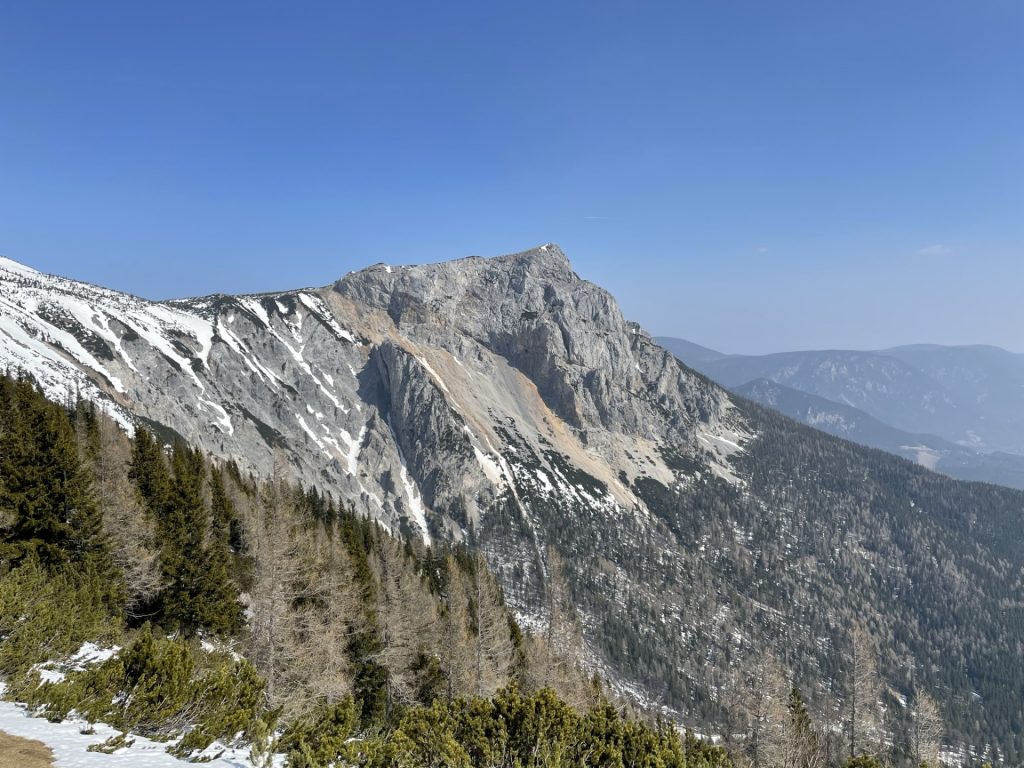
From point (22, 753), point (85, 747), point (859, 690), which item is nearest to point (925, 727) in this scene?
point (859, 690)

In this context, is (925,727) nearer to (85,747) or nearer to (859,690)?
(859,690)

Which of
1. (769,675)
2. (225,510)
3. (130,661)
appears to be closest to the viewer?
(130,661)

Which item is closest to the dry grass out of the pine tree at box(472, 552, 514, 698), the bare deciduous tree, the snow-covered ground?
the snow-covered ground

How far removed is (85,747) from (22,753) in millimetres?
1358

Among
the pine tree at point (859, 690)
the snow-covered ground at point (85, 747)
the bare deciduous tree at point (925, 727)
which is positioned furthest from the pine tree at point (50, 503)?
the bare deciduous tree at point (925, 727)

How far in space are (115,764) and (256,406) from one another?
181096 mm

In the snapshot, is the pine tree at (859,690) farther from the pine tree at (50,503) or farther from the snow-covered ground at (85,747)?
the pine tree at (50,503)

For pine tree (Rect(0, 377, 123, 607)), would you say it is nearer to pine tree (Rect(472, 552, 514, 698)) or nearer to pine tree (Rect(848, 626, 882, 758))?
pine tree (Rect(472, 552, 514, 698))

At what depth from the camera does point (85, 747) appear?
43.3 feet

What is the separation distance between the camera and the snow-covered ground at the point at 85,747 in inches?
494

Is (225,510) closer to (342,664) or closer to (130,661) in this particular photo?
(342,664)

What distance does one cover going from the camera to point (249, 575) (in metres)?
43.8

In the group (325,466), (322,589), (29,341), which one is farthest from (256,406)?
(322,589)

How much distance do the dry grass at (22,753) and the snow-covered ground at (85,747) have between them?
0.19 metres
